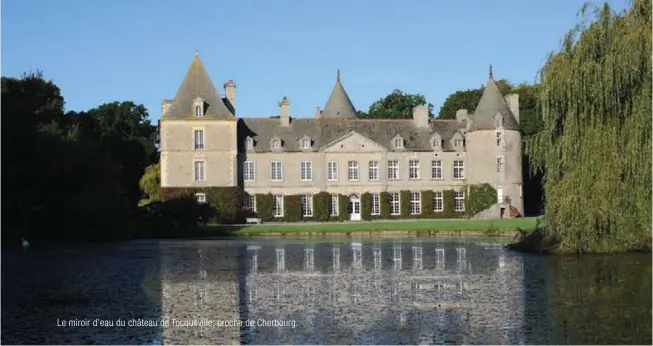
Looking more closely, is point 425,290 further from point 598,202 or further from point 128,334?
point 598,202

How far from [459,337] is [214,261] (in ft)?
43.0

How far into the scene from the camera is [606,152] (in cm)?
1950

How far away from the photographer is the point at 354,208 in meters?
51.9

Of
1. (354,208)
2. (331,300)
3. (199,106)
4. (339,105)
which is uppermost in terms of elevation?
(339,105)

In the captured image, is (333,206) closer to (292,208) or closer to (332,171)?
(332,171)

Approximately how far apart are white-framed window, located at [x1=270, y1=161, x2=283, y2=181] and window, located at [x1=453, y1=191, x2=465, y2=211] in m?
10.8

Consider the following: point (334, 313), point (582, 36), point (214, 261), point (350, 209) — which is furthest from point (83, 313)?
point (350, 209)

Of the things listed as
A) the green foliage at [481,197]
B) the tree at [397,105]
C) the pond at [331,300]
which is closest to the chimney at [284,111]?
the green foliage at [481,197]

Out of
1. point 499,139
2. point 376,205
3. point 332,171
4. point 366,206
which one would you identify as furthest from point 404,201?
point 499,139

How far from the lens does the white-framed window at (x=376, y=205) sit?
51.6 m

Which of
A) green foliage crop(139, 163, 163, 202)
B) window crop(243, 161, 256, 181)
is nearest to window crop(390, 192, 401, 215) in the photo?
window crop(243, 161, 256, 181)

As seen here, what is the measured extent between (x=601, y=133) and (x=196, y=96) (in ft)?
110

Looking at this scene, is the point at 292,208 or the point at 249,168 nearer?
the point at 292,208

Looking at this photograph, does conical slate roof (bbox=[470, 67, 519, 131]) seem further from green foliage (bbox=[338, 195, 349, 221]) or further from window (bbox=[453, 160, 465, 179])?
green foliage (bbox=[338, 195, 349, 221])
